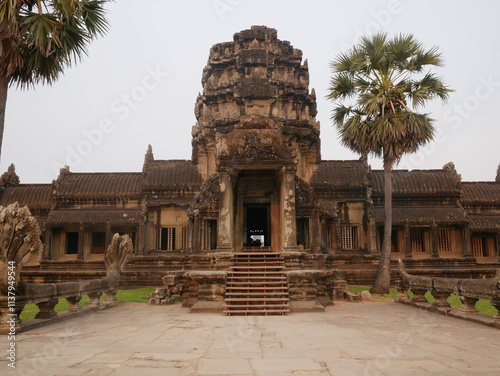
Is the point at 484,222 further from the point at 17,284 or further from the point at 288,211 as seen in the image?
the point at 17,284

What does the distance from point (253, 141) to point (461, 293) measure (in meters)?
7.12

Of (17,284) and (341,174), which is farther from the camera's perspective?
(341,174)

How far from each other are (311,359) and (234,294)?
248 inches

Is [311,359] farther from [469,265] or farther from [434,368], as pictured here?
[469,265]

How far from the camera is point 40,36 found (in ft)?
31.8

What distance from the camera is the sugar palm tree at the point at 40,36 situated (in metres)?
9.69

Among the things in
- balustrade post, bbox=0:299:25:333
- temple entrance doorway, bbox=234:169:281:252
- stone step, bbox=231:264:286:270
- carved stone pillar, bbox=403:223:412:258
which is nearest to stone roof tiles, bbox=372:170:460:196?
carved stone pillar, bbox=403:223:412:258

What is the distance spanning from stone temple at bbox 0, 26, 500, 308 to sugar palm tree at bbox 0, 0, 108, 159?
7.48 m

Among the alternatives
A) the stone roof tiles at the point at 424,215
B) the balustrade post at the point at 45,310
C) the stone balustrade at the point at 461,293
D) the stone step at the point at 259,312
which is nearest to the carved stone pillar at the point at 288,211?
the stone step at the point at 259,312

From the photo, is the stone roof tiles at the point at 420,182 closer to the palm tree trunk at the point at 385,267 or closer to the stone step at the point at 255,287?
→ the palm tree trunk at the point at 385,267

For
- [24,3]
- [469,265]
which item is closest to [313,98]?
[469,265]

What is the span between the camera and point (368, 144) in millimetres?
18516

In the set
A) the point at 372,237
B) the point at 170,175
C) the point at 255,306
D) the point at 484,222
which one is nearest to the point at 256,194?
the point at 255,306

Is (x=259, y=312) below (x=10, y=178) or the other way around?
below
